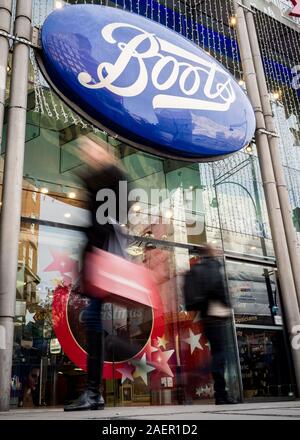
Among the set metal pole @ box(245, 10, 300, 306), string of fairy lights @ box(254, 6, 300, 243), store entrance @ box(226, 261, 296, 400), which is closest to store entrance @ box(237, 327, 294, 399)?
store entrance @ box(226, 261, 296, 400)

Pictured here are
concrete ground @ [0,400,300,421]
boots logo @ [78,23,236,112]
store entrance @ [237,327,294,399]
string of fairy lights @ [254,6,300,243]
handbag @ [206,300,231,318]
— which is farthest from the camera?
string of fairy lights @ [254,6,300,243]

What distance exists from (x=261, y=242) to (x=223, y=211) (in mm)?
662

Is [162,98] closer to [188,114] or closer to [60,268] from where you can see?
[188,114]

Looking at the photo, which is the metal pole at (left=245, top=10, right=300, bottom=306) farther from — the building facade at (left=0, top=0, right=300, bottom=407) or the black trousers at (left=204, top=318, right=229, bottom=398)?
the black trousers at (left=204, top=318, right=229, bottom=398)

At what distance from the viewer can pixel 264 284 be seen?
5043 millimetres

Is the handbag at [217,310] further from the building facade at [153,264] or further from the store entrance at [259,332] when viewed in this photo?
the store entrance at [259,332]

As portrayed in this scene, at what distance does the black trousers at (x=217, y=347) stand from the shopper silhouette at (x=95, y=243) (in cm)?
84

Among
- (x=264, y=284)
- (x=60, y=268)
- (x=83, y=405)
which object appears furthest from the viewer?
(x=264, y=284)

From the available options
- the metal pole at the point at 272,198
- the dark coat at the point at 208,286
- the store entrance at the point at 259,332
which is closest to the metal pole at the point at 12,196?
the dark coat at the point at 208,286

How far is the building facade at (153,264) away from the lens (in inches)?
146

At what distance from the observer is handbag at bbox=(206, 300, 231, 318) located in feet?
9.53

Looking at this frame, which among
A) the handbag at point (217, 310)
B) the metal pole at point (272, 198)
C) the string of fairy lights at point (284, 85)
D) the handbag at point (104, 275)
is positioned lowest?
the handbag at point (217, 310)

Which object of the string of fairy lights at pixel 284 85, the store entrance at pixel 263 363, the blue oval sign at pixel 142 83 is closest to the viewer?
the blue oval sign at pixel 142 83
